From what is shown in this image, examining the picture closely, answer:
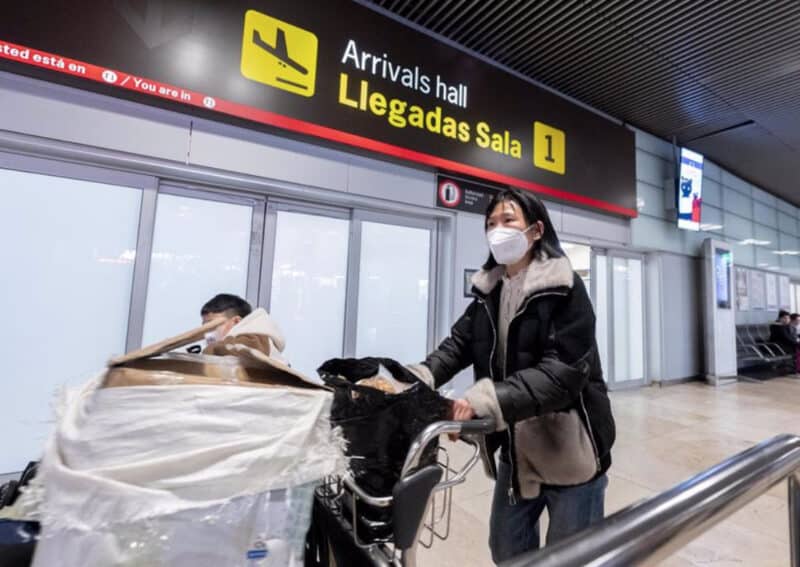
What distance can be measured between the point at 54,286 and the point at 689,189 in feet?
27.1

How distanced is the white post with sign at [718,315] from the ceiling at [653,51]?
2.16 meters

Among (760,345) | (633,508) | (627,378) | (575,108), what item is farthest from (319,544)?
(760,345)

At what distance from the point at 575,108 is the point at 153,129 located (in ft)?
16.1

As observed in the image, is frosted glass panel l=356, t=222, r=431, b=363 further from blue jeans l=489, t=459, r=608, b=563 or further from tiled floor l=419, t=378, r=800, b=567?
blue jeans l=489, t=459, r=608, b=563

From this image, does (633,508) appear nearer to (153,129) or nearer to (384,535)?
(384,535)

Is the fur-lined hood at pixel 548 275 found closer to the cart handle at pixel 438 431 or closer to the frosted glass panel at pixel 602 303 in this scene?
the cart handle at pixel 438 431

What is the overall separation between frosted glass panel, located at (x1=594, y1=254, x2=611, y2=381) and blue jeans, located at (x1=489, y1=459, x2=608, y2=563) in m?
5.15

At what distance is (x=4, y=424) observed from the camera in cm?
250

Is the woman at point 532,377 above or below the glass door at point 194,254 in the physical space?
below

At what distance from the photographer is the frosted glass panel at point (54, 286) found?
2521 mm

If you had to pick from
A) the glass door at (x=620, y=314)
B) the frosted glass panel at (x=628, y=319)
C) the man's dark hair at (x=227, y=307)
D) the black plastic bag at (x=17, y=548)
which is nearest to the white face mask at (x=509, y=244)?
the black plastic bag at (x=17, y=548)

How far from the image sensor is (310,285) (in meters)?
3.56

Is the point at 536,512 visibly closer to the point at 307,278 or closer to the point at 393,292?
the point at 307,278

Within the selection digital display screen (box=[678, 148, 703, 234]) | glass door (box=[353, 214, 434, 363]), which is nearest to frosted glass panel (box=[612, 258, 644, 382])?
digital display screen (box=[678, 148, 703, 234])
